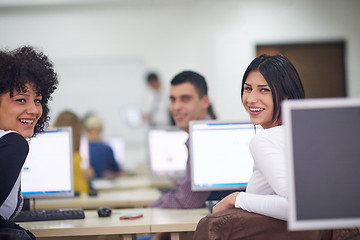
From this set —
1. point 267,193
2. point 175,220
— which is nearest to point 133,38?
point 175,220

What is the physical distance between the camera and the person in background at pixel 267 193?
1598 millimetres

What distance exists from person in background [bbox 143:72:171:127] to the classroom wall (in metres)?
0.25

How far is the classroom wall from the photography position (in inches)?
271

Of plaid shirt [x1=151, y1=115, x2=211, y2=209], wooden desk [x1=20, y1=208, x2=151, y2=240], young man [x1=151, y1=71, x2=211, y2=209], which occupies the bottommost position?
wooden desk [x1=20, y1=208, x2=151, y2=240]

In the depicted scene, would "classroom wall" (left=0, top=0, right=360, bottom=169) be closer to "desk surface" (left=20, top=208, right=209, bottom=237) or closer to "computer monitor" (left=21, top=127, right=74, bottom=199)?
"computer monitor" (left=21, top=127, right=74, bottom=199)

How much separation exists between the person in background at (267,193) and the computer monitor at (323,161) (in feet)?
0.63

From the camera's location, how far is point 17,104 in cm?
197

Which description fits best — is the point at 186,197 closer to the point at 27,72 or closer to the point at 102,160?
the point at 27,72

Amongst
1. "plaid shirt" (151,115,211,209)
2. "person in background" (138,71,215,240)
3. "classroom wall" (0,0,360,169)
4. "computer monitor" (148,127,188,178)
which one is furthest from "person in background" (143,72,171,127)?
"plaid shirt" (151,115,211,209)

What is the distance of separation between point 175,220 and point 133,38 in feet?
16.9

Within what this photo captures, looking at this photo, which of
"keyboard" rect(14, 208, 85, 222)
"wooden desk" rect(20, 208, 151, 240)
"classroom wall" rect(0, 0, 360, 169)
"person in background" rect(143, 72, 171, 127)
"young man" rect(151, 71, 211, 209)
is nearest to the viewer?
"wooden desk" rect(20, 208, 151, 240)

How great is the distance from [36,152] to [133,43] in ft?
15.4

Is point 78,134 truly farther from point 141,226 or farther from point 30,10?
point 30,10

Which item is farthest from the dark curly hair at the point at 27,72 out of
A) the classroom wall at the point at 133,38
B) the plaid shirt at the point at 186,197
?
the classroom wall at the point at 133,38
